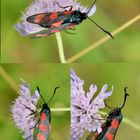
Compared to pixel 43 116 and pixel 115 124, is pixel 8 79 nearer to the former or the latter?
pixel 43 116

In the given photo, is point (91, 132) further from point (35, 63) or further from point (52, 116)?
point (35, 63)

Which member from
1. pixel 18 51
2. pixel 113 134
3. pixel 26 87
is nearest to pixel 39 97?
pixel 26 87

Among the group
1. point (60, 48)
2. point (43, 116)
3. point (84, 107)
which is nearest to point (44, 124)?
point (43, 116)

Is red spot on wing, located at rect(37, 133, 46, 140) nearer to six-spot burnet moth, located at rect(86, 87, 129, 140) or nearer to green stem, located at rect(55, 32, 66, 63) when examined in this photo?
six-spot burnet moth, located at rect(86, 87, 129, 140)

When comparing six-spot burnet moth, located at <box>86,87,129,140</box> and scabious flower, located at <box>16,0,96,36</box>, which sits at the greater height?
scabious flower, located at <box>16,0,96,36</box>

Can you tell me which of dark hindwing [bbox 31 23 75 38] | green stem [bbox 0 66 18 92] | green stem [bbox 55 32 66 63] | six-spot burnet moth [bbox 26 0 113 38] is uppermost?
six-spot burnet moth [bbox 26 0 113 38]

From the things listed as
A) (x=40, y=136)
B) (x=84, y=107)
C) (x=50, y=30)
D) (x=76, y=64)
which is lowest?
(x=40, y=136)

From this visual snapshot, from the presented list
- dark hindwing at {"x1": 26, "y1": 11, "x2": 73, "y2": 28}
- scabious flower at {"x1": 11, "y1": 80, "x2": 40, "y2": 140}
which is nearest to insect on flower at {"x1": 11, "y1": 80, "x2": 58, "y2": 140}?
scabious flower at {"x1": 11, "y1": 80, "x2": 40, "y2": 140}
